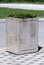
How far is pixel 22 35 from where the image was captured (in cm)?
838

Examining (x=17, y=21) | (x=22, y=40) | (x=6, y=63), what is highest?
(x=17, y=21)

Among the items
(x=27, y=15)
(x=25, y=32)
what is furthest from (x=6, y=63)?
(x=27, y=15)

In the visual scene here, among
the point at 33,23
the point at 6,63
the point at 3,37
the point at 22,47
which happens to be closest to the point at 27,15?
the point at 33,23

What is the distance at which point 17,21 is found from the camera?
834cm

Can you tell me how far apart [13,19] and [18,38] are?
0.58m

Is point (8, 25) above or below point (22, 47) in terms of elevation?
above

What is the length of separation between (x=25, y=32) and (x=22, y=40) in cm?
24

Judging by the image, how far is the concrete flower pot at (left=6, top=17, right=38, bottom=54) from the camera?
836 centimetres

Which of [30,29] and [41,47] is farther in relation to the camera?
[41,47]

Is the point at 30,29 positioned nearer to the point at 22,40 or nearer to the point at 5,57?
the point at 22,40

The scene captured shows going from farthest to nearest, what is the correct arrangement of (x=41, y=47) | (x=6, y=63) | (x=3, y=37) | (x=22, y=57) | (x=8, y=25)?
1. (x=3, y=37)
2. (x=41, y=47)
3. (x=8, y=25)
4. (x=22, y=57)
5. (x=6, y=63)

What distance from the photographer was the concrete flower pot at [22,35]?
8359mm

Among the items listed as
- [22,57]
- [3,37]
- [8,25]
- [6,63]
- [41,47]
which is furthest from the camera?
[3,37]

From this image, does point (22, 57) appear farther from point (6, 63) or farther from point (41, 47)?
point (41, 47)
